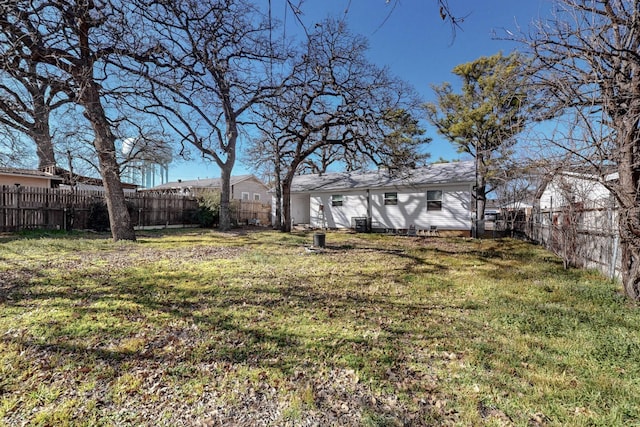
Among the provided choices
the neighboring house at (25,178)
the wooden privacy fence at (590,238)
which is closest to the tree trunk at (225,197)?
the neighboring house at (25,178)

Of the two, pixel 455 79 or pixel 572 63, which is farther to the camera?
pixel 455 79

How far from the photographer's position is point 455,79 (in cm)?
1570

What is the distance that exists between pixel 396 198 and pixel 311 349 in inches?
547

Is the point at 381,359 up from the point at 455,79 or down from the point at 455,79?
down

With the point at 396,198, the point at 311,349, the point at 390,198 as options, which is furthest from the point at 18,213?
the point at 396,198

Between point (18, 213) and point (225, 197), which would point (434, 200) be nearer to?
point (225, 197)

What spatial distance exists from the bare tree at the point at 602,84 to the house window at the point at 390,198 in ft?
38.1

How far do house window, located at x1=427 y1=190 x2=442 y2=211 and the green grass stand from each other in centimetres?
910

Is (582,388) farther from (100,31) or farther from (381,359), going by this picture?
(100,31)

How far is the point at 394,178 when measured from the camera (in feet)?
53.4

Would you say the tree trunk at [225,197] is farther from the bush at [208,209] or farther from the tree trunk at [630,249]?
the tree trunk at [630,249]

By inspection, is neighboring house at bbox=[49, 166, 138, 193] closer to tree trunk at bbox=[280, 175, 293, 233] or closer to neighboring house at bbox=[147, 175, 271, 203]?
neighboring house at bbox=[147, 175, 271, 203]

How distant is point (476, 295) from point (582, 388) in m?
2.54

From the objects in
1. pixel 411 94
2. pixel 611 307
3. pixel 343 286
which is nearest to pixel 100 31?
pixel 343 286
